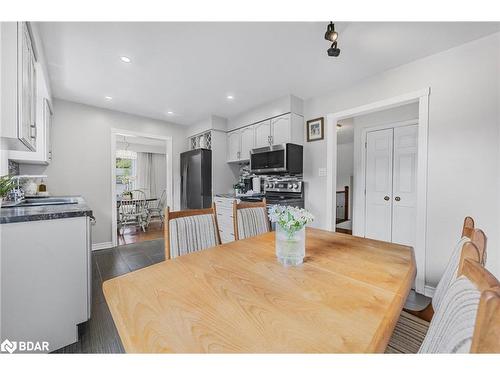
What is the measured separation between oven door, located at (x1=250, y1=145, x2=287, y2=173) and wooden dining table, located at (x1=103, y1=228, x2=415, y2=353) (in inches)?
81.5

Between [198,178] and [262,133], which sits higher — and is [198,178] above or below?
below

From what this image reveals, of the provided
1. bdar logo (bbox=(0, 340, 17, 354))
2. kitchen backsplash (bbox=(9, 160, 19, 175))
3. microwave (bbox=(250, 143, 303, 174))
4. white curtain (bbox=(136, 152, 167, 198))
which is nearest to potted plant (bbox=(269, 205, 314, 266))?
bdar logo (bbox=(0, 340, 17, 354))

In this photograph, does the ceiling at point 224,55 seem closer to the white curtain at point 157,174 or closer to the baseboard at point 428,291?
the baseboard at point 428,291

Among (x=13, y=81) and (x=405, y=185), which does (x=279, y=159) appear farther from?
(x=13, y=81)

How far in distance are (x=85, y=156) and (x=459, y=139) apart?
16.0ft

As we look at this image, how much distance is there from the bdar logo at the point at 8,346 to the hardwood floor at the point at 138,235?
9.36 feet

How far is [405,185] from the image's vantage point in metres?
3.12

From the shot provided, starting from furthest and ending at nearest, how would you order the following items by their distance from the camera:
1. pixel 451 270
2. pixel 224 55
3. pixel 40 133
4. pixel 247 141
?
pixel 247 141 < pixel 40 133 < pixel 224 55 < pixel 451 270

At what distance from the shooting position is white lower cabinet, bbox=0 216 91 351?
1.25 meters

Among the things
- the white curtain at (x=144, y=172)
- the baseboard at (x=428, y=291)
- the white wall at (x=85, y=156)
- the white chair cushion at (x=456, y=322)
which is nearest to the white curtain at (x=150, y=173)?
the white curtain at (x=144, y=172)

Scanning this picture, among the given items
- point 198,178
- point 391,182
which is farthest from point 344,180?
point 198,178

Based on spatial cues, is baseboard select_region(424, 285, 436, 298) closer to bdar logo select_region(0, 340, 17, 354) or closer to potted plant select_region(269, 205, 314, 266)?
potted plant select_region(269, 205, 314, 266)

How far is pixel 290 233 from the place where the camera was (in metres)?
1.05
